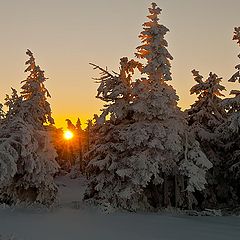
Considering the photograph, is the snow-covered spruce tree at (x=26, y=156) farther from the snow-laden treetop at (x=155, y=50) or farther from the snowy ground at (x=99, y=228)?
the snow-laden treetop at (x=155, y=50)

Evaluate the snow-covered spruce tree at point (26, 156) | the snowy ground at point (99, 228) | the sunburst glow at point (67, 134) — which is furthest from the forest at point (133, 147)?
the sunburst glow at point (67, 134)

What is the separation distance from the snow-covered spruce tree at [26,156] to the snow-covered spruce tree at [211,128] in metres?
11.0

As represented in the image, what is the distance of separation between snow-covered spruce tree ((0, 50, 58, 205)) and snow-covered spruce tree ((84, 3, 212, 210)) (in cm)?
294

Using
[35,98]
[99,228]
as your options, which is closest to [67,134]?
[35,98]

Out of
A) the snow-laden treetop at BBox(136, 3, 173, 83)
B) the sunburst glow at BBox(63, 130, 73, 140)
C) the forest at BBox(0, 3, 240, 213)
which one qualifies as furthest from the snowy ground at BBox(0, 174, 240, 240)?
the sunburst glow at BBox(63, 130, 73, 140)

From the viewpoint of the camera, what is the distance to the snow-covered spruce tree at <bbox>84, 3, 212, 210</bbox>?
23.6 m

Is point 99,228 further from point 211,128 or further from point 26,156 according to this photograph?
point 211,128

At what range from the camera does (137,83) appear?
84.4ft

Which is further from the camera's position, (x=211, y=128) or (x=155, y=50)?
(x=211, y=128)

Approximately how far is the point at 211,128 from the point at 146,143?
9.64 metres

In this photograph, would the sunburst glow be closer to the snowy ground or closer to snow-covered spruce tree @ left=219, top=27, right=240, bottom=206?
snow-covered spruce tree @ left=219, top=27, right=240, bottom=206

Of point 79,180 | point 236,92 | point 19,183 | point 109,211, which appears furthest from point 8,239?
point 79,180

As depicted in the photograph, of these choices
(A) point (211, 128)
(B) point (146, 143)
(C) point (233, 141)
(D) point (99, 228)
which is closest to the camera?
(D) point (99, 228)

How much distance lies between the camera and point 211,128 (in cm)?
3145
